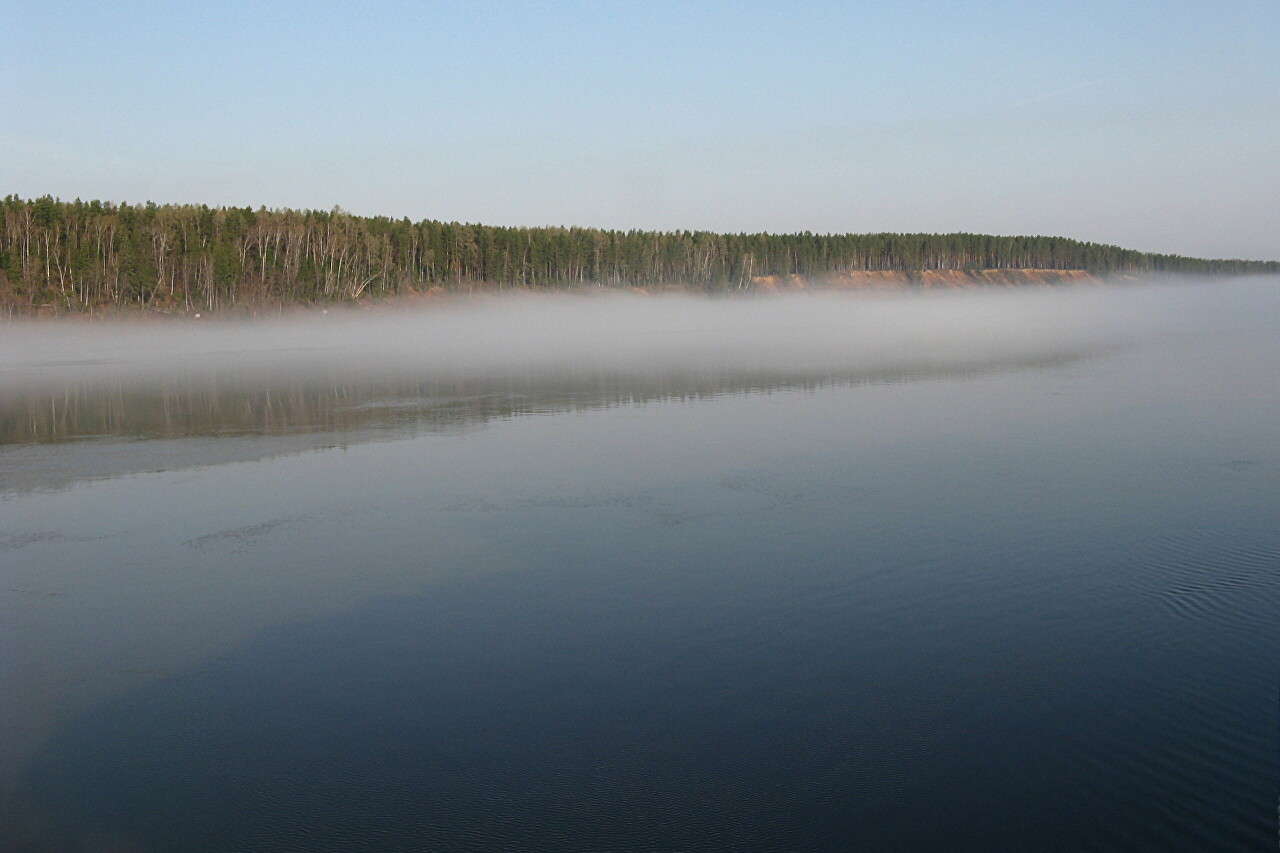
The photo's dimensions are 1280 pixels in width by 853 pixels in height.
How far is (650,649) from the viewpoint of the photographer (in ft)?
25.6

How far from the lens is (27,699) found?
23.3 ft

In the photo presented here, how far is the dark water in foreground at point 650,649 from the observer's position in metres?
5.54

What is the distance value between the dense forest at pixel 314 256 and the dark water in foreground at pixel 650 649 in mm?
52418

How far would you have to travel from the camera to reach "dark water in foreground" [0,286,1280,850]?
5.54 m

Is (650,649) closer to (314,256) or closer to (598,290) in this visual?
(314,256)

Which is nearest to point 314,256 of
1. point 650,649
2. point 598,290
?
point 598,290

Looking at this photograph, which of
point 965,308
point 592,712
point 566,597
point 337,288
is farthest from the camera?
point 965,308

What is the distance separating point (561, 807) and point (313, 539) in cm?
693

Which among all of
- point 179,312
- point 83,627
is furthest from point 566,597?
point 179,312

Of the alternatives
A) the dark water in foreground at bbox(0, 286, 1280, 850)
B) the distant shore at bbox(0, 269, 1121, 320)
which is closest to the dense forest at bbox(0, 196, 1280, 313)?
the distant shore at bbox(0, 269, 1121, 320)

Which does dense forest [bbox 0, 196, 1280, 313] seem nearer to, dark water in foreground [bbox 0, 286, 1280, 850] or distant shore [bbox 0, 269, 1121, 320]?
distant shore [bbox 0, 269, 1121, 320]

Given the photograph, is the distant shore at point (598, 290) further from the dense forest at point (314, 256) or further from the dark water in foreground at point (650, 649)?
the dark water in foreground at point (650, 649)

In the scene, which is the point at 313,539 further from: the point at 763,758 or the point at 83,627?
the point at 763,758

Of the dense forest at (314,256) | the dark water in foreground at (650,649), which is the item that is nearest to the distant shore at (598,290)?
the dense forest at (314,256)
